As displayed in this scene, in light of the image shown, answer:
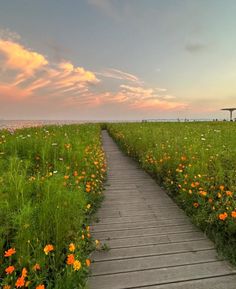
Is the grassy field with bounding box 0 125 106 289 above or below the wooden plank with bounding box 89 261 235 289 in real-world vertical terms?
above

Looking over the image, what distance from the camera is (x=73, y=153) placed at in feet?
23.6

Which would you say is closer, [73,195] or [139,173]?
[73,195]

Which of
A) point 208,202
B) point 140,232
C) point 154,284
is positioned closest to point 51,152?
point 140,232

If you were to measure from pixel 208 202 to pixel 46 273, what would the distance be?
2923 millimetres

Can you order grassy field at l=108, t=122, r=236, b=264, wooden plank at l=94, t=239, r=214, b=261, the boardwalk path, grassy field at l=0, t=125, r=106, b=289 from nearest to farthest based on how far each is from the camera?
grassy field at l=0, t=125, r=106, b=289, the boardwalk path, wooden plank at l=94, t=239, r=214, b=261, grassy field at l=108, t=122, r=236, b=264

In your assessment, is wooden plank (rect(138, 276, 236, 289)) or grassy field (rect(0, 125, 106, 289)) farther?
wooden plank (rect(138, 276, 236, 289))

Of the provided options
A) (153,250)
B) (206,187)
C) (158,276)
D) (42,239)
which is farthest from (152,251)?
(206,187)

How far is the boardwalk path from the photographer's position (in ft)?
9.84

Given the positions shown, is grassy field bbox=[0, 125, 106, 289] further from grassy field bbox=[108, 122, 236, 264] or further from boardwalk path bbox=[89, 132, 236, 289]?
grassy field bbox=[108, 122, 236, 264]

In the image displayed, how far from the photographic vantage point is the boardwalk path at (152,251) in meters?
3.00

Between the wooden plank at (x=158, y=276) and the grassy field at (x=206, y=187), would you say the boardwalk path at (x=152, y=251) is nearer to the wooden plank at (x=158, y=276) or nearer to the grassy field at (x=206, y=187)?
the wooden plank at (x=158, y=276)

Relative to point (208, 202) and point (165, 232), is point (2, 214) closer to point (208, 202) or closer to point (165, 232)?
point (165, 232)

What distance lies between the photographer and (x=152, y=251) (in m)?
3.62

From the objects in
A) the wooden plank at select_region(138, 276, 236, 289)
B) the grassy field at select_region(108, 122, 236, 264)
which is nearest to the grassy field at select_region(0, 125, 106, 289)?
the wooden plank at select_region(138, 276, 236, 289)
